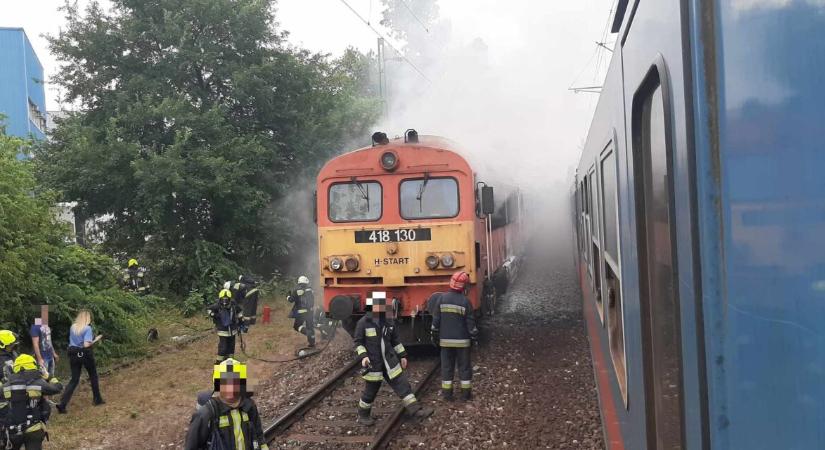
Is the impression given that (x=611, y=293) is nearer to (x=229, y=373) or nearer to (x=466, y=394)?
(x=229, y=373)

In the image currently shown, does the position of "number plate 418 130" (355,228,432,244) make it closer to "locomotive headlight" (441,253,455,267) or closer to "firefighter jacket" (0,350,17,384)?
"locomotive headlight" (441,253,455,267)

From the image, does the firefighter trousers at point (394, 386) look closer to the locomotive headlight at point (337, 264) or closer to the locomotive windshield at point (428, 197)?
the locomotive headlight at point (337, 264)

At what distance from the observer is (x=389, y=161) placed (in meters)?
9.60

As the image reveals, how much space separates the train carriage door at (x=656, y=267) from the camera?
1756mm

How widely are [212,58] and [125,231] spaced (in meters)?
4.90

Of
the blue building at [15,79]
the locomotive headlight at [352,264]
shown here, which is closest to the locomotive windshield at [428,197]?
the locomotive headlight at [352,264]

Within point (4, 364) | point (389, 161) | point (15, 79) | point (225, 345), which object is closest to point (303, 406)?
point (225, 345)

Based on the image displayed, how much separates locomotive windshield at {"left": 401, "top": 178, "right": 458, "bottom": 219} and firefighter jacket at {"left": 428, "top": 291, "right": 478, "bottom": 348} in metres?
1.95

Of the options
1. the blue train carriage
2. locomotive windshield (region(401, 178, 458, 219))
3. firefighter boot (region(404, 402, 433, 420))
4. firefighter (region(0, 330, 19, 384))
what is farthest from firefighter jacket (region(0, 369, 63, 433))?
the blue train carriage

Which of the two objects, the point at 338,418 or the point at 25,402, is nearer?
the point at 25,402

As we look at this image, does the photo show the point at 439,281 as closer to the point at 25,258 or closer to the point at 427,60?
the point at 25,258

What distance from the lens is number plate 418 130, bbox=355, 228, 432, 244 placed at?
30.9 feet

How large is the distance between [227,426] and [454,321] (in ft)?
13.4

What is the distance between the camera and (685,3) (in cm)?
130
